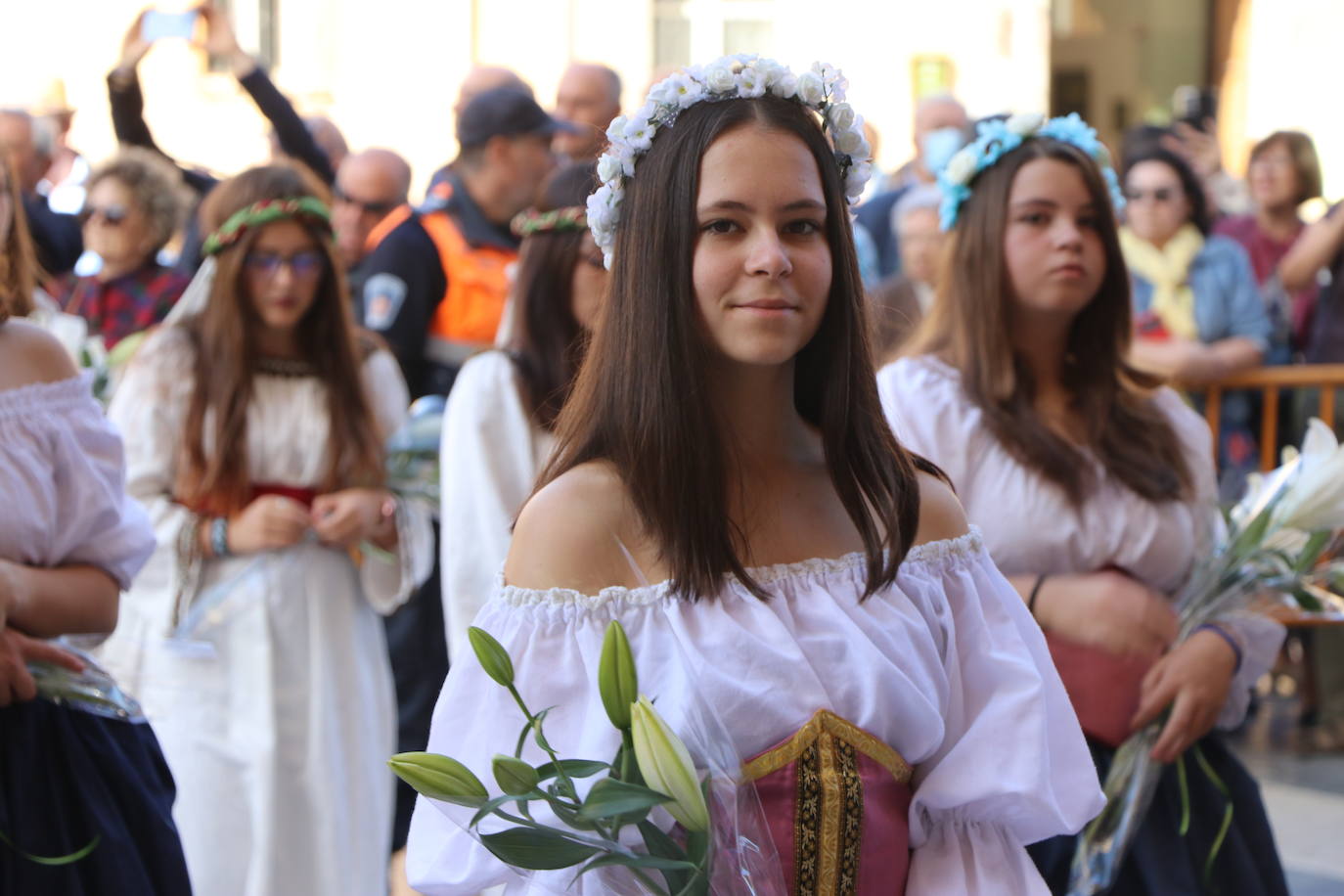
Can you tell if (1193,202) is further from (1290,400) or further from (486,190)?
(486,190)

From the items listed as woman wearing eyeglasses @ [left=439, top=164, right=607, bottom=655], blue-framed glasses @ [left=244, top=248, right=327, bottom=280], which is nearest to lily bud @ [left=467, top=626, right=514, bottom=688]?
woman wearing eyeglasses @ [left=439, top=164, right=607, bottom=655]

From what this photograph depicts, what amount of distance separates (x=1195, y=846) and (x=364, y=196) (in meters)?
5.90

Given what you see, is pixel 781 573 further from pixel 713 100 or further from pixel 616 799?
pixel 713 100

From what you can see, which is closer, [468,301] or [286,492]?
[286,492]

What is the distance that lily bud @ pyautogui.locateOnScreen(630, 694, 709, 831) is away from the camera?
77.8 inches

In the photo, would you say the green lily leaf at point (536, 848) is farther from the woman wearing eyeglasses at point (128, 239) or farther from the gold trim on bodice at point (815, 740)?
the woman wearing eyeglasses at point (128, 239)

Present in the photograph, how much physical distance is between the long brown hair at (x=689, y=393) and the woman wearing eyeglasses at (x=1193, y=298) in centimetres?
498

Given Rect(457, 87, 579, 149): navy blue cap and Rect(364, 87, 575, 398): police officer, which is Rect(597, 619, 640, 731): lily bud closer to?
Rect(364, 87, 575, 398): police officer

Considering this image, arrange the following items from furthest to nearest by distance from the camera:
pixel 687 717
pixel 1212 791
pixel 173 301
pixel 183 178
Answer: pixel 183 178 < pixel 173 301 < pixel 1212 791 < pixel 687 717

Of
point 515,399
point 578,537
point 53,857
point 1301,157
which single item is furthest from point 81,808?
point 1301,157

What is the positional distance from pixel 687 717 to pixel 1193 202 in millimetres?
5912

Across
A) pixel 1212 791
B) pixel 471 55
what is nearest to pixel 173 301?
pixel 1212 791

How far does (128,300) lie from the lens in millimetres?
6801

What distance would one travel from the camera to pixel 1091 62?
1725cm
